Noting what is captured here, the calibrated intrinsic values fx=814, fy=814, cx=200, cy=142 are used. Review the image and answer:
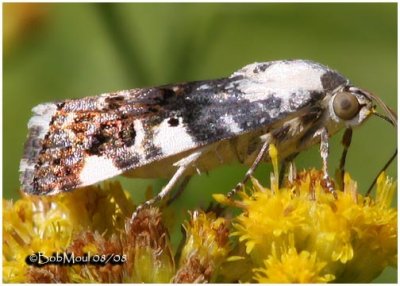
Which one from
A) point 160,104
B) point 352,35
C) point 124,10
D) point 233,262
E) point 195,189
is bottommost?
point 233,262

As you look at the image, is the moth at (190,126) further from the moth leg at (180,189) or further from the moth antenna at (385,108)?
the moth leg at (180,189)

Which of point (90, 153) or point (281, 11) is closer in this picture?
point (90, 153)

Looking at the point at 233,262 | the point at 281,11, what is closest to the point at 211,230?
the point at 233,262

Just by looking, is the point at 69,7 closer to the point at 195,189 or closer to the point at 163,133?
the point at 195,189

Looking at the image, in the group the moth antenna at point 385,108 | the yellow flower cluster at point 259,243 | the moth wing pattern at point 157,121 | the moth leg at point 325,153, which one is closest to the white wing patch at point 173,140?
the moth wing pattern at point 157,121

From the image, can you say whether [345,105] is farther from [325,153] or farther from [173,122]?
[173,122]

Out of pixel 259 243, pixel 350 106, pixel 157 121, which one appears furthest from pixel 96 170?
pixel 350 106

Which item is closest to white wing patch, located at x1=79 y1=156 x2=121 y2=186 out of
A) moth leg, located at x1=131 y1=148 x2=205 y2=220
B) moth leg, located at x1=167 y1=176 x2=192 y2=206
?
moth leg, located at x1=131 y1=148 x2=205 y2=220

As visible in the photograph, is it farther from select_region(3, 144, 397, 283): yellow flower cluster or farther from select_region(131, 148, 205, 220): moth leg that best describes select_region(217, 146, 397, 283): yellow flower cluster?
select_region(131, 148, 205, 220): moth leg
